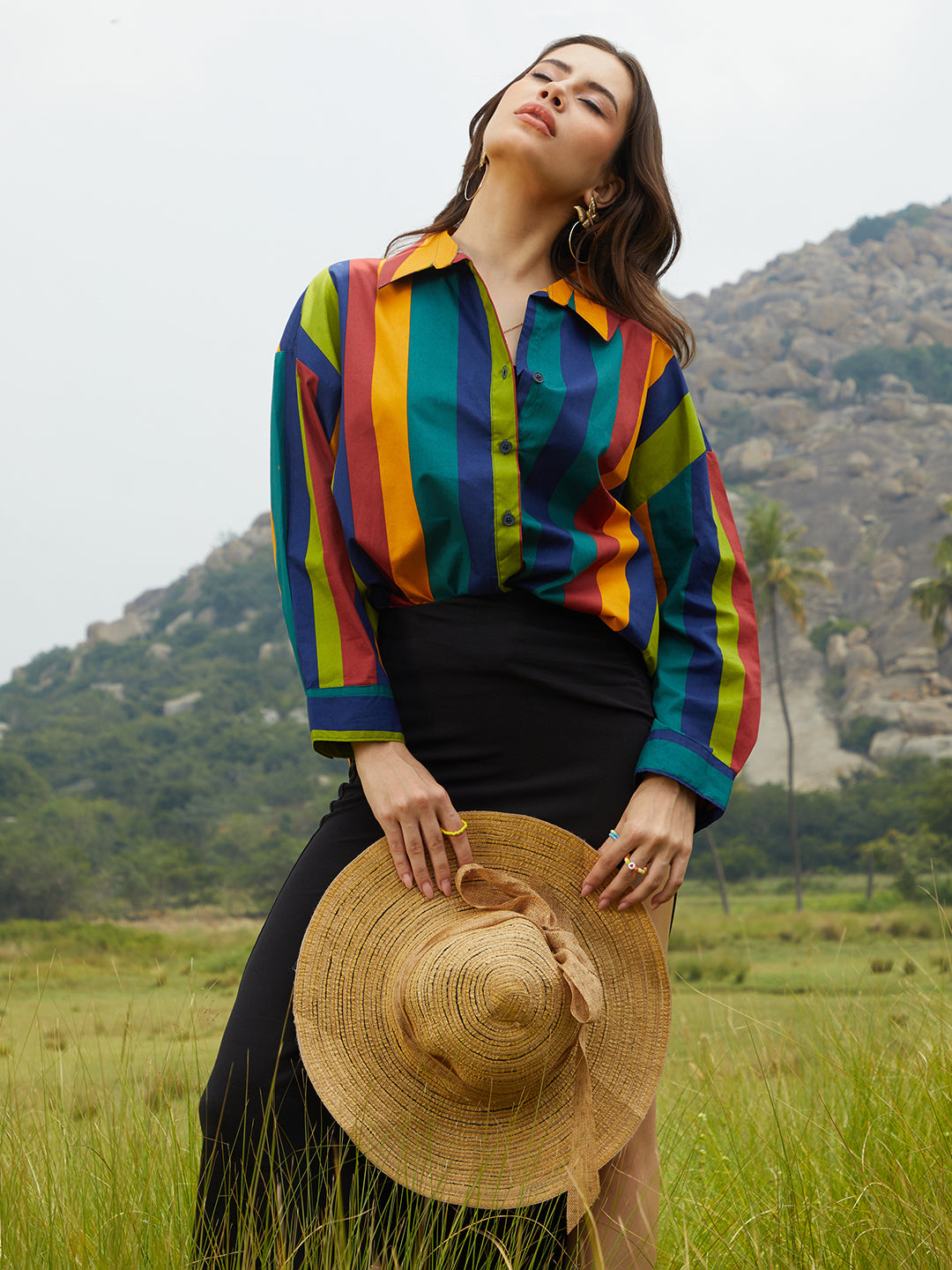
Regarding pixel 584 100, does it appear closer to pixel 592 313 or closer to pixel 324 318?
pixel 592 313

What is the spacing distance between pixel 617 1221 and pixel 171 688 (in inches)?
2672

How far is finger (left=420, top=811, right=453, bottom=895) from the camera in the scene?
4.60 ft

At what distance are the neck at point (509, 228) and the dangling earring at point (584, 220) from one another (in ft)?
0.08

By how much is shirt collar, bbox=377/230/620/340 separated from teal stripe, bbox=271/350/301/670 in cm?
20

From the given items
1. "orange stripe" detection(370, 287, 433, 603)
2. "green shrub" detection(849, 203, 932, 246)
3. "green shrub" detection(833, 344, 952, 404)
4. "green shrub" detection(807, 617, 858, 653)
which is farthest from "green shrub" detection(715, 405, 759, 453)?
"orange stripe" detection(370, 287, 433, 603)

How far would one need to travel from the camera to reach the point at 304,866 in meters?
1.49

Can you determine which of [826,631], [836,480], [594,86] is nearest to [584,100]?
[594,86]

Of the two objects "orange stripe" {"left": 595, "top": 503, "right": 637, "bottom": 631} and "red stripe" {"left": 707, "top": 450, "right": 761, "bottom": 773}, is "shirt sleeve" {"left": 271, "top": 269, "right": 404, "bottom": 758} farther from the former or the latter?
"red stripe" {"left": 707, "top": 450, "right": 761, "bottom": 773}

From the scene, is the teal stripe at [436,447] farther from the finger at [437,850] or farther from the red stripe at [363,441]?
the finger at [437,850]

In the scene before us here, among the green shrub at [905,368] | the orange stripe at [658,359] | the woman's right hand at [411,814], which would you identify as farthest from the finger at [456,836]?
the green shrub at [905,368]

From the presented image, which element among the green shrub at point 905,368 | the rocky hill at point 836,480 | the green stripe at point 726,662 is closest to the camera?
the green stripe at point 726,662

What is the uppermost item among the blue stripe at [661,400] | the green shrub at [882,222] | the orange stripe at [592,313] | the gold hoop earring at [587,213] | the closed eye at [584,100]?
the green shrub at [882,222]

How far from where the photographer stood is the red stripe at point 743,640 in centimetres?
163

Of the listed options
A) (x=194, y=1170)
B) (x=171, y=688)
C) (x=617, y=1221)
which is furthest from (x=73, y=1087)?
(x=171, y=688)
